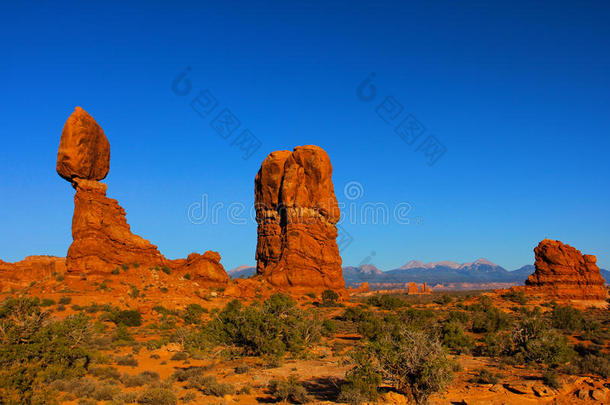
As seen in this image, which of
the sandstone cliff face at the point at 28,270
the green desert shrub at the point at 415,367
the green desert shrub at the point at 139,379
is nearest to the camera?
the green desert shrub at the point at 415,367

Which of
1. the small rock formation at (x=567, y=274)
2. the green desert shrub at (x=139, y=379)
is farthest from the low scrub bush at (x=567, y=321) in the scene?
the green desert shrub at (x=139, y=379)

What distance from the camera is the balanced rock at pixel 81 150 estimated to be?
34562 mm

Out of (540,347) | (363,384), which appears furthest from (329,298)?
(363,384)

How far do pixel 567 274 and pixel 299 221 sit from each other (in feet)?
103

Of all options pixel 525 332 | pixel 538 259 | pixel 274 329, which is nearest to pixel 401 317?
pixel 525 332

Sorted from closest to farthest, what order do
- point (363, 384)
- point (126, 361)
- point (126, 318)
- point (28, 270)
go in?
point (363, 384) < point (126, 361) < point (126, 318) < point (28, 270)

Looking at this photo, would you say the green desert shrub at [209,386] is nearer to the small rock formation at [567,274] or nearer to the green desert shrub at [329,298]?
the green desert shrub at [329,298]

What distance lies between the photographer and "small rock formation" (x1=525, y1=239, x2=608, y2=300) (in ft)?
147

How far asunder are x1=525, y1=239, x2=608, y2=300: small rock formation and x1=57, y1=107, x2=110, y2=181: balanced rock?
49.1 meters

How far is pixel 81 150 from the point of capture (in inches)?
1378

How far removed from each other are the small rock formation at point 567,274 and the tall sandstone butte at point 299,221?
77.8 feet

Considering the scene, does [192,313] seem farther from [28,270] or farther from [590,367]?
[590,367]

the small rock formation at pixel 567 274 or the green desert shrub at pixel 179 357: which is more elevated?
the small rock formation at pixel 567 274

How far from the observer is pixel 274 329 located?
19.6 m
